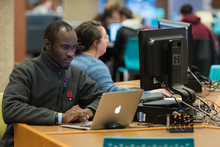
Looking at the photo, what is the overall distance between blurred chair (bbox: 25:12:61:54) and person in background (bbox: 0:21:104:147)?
5547mm

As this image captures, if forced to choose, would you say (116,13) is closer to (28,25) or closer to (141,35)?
(28,25)

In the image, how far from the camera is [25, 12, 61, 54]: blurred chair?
23.6ft

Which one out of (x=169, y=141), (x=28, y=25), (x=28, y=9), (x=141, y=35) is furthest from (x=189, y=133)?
(x=28, y=9)

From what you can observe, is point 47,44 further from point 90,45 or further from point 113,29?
point 113,29

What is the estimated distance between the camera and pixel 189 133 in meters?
1.44

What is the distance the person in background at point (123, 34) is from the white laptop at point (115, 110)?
11.4 feet

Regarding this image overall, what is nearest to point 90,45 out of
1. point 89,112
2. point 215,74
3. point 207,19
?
point 89,112

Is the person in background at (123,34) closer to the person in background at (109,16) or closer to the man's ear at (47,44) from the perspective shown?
the person in background at (109,16)

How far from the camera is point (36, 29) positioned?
7.16 meters

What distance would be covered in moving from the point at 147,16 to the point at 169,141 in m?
8.42

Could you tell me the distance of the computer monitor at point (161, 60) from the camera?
1.78 m

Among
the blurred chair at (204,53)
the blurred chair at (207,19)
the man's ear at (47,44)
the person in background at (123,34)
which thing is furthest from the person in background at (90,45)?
the blurred chair at (207,19)

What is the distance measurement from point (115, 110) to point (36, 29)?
6013 mm

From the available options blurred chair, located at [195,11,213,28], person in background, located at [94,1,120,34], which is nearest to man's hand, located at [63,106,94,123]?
person in background, located at [94,1,120,34]
